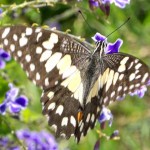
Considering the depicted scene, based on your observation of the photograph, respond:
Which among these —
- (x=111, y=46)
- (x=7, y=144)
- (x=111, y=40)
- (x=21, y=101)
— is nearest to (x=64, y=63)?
(x=111, y=46)

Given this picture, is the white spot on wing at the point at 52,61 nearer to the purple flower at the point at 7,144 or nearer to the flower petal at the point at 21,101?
the flower petal at the point at 21,101

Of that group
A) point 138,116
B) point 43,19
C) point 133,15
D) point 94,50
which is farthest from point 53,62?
point 138,116

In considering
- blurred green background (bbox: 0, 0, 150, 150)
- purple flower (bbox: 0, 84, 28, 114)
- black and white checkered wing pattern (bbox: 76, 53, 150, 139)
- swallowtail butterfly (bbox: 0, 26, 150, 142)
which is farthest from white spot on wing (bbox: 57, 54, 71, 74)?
blurred green background (bbox: 0, 0, 150, 150)

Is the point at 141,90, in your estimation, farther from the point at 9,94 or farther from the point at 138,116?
the point at 138,116

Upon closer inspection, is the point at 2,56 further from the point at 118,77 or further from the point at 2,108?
the point at 118,77

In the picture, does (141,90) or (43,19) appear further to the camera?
(43,19)

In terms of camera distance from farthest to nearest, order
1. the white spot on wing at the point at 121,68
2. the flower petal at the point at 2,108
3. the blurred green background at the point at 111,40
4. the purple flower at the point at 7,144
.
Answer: the blurred green background at the point at 111,40 < the purple flower at the point at 7,144 < the flower petal at the point at 2,108 < the white spot on wing at the point at 121,68

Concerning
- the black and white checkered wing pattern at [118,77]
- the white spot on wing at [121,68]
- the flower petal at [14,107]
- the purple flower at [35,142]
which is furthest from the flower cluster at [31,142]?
the white spot on wing at [121,68]

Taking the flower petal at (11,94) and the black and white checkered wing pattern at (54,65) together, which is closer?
the black and white checkered wing pattern at (54,65)
